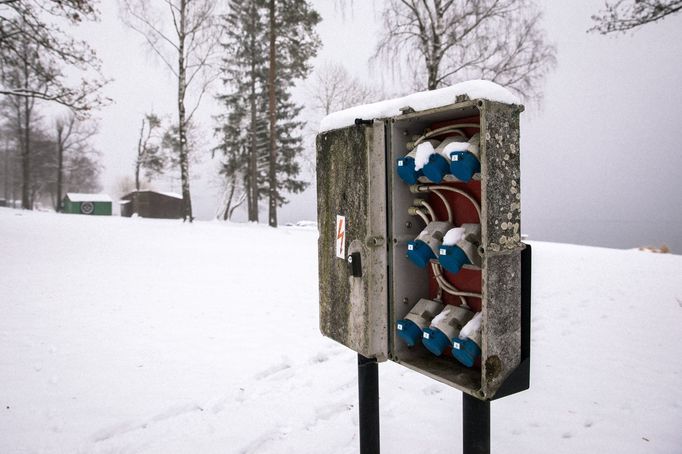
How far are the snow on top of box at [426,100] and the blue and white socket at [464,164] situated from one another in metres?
0.21

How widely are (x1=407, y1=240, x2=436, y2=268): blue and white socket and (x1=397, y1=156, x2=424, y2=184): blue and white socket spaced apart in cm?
28

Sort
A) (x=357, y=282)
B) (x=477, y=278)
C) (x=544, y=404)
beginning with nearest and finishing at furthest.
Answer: (x=477, y=278)
(x=357, y=282)
(x=544, y=404)

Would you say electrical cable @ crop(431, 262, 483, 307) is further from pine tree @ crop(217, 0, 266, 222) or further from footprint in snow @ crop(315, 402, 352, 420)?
pine tree @ crop(217, 0, 266, 222)

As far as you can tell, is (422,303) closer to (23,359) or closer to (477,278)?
(477,278)

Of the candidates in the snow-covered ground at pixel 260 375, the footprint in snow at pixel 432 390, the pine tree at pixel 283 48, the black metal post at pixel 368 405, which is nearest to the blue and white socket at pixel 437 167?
the black metal post at pixel 368 405

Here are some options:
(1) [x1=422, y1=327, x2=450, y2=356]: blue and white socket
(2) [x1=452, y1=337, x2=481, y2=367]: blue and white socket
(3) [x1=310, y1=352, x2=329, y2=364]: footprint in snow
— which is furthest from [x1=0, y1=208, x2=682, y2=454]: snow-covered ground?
(2) [x1=452, y1=337, x2=481, y2=367]: blue and white socket

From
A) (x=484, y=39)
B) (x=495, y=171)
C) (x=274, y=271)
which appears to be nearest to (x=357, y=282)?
(x=495, y=171)

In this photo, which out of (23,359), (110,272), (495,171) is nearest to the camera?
(495,171)

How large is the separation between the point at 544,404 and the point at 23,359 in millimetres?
4622

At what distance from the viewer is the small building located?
3762cm

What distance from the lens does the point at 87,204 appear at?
35812 mm

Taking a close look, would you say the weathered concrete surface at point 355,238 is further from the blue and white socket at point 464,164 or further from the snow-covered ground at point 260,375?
the snow-covered ground at point 260,375

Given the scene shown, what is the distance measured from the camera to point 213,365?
12.6 ft

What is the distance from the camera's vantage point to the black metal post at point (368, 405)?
208 cm
